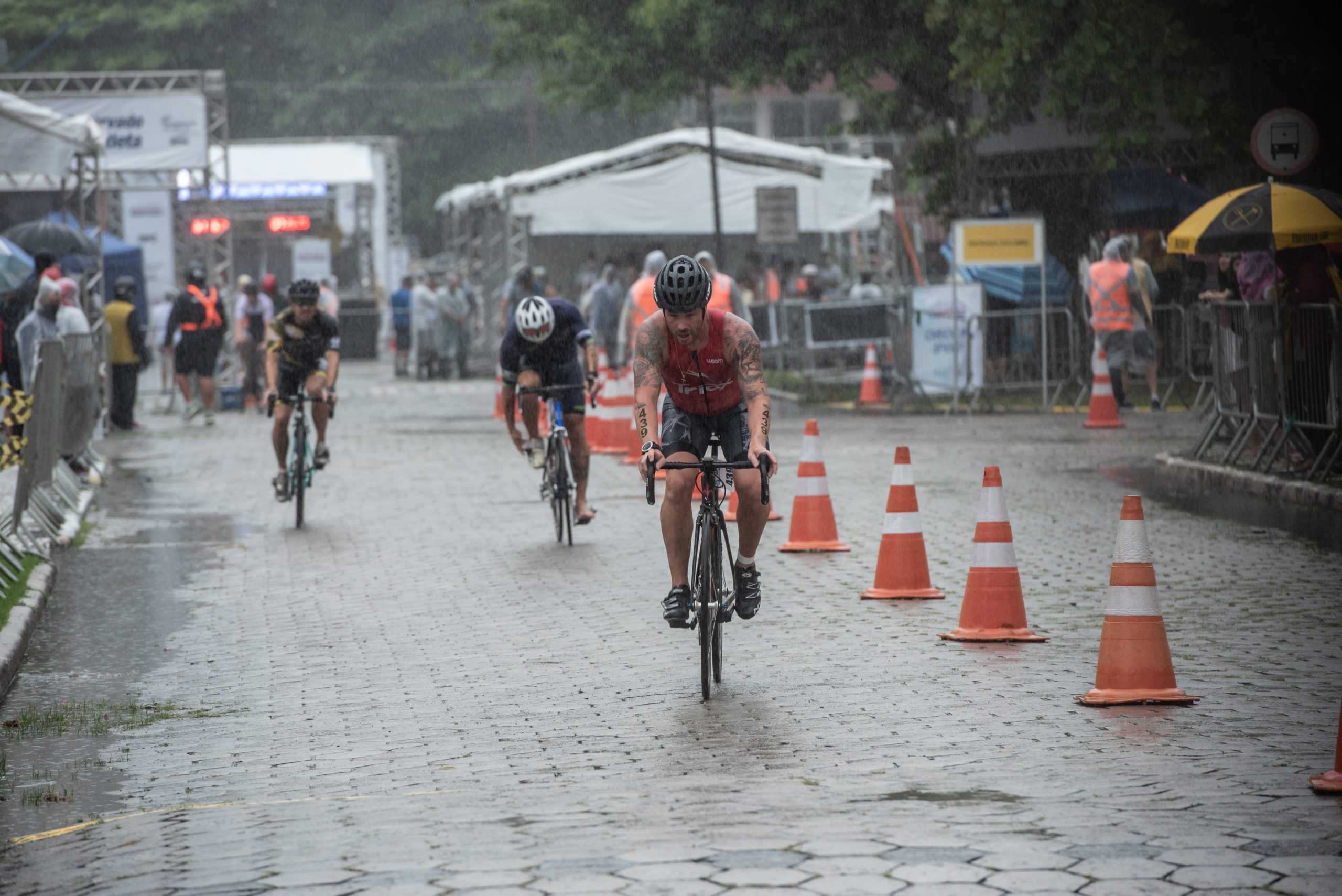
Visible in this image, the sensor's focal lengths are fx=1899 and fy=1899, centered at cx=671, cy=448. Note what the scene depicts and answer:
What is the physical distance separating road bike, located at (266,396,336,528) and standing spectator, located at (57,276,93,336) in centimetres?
459

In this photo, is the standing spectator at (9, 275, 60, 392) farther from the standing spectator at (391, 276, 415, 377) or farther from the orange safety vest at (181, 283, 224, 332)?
the standing spectator at (391, 276, 415, 377)

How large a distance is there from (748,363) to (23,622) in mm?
4159

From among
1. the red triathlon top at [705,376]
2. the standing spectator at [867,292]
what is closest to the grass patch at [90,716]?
the red triathlon top at [705,376]

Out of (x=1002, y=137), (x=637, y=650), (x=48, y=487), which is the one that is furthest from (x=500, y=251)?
(x=637, y=650)

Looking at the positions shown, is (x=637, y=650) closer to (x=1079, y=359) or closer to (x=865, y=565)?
(x=865, y=565)

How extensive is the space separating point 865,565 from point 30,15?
173 ft

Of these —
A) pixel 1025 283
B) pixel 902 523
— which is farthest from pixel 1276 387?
pixel 1025 283

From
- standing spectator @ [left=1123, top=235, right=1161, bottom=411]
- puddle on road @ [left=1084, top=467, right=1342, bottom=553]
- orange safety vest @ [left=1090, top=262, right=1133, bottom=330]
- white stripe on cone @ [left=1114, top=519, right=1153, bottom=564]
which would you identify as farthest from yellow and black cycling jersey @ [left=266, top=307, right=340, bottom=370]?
standing spectator @ [left=1123, top=235, right=1161, bottom=411]

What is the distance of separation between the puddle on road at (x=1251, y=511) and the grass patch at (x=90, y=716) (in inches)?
289

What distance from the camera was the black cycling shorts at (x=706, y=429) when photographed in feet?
26.8

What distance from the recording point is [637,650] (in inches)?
348

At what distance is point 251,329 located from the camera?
2777 centimetres

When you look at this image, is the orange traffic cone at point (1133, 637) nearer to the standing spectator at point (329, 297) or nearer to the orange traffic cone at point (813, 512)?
the orange traffic cone at point (813, 512)

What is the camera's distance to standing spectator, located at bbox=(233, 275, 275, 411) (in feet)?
90.9
